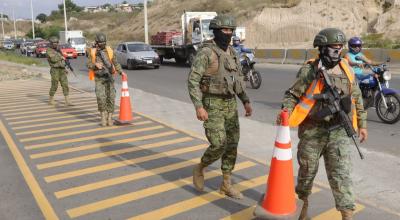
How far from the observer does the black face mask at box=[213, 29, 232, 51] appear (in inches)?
171

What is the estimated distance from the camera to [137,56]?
22.9 m

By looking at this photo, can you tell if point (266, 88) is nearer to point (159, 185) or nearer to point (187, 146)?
point (187, 146)

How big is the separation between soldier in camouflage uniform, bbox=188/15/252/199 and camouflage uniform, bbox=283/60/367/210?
884 mm

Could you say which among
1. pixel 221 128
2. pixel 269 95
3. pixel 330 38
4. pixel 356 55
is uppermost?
pixel 330 38

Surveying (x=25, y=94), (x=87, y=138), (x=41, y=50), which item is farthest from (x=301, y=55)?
(x=41, y=50)

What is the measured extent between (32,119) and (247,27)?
3544cm

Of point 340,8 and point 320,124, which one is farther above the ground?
point 340,8

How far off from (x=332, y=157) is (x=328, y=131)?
21 centimetres

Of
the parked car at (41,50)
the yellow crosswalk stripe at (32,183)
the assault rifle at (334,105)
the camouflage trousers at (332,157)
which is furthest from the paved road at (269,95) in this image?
the parked car at (41,50)

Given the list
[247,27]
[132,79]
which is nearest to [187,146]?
[132,79]

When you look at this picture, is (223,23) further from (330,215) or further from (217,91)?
(330,215)

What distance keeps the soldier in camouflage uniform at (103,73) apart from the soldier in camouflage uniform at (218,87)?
4.21 meters

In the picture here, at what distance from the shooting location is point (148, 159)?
20.4 ft

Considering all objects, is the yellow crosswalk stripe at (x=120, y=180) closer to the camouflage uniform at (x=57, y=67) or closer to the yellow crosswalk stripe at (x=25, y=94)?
the camouflage uniform at (x=57, y=67)
